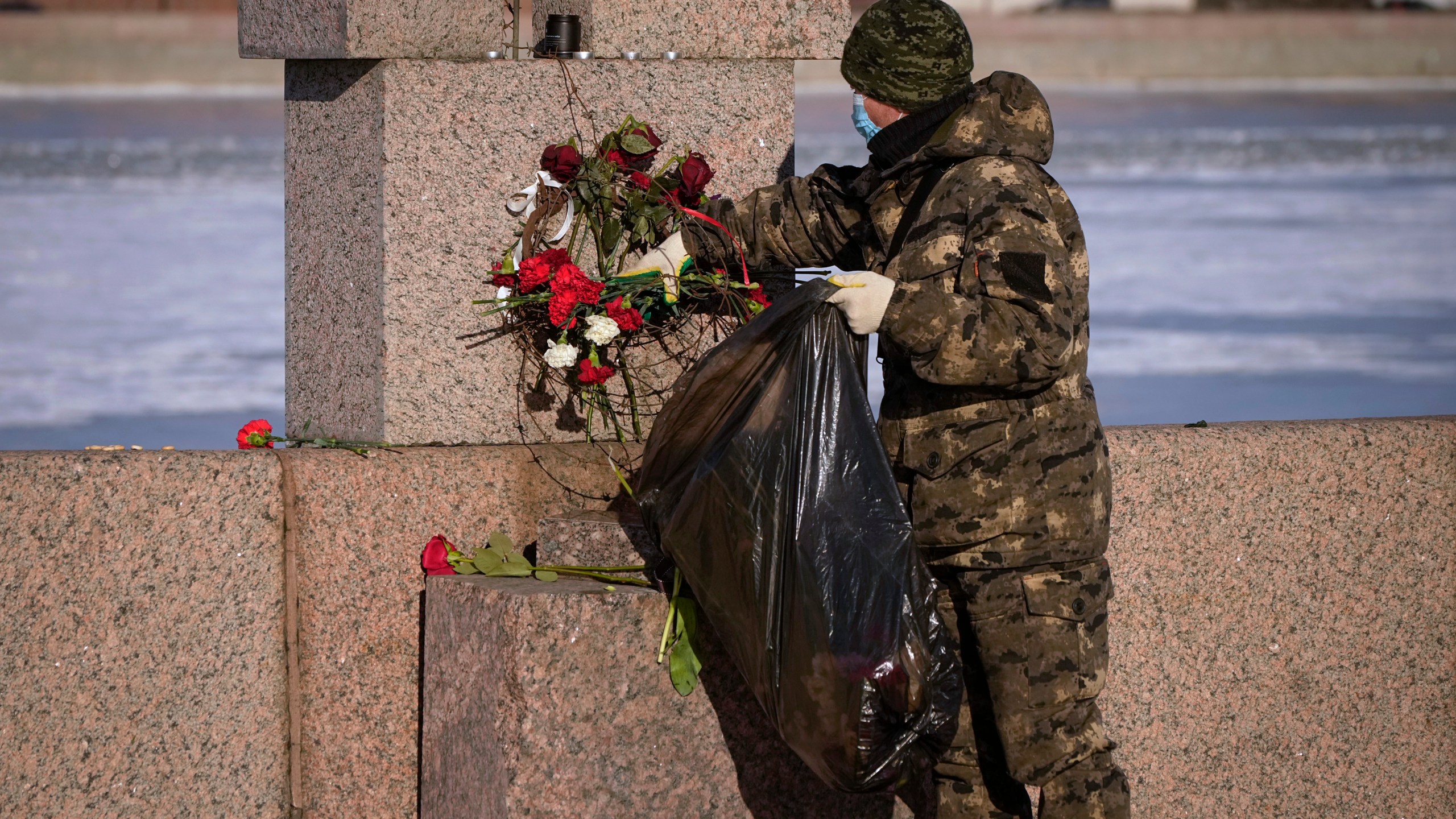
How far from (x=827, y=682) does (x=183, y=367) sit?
6995mm

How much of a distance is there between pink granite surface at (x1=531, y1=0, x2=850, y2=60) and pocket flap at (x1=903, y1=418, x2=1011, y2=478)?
1251 millimetres

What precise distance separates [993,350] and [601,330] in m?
1.06

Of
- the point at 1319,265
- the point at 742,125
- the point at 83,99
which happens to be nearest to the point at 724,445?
the point at 742,125

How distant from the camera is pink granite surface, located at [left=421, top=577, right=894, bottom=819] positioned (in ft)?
11.0

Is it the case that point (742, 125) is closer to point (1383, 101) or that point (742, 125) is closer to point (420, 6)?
point (420, 6)

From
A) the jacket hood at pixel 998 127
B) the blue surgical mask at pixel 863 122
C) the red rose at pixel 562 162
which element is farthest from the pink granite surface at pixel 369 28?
the jacket hood at pixel 998 127

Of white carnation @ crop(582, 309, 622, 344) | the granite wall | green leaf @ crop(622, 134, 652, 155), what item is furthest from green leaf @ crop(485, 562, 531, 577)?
green leaf @ crop(622, 134, 652, 155)

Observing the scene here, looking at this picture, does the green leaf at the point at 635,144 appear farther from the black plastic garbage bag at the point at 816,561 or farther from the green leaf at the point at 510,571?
the green leaf at the point at 510,571

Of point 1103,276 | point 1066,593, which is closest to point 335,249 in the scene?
point 1066,593

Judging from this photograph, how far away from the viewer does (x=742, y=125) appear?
4.18 m

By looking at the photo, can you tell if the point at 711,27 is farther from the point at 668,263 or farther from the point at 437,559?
the point at 437,559

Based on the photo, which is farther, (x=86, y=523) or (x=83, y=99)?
(x=83, y=99)

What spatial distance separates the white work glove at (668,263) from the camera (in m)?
3.87

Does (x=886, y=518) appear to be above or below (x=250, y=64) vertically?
below
